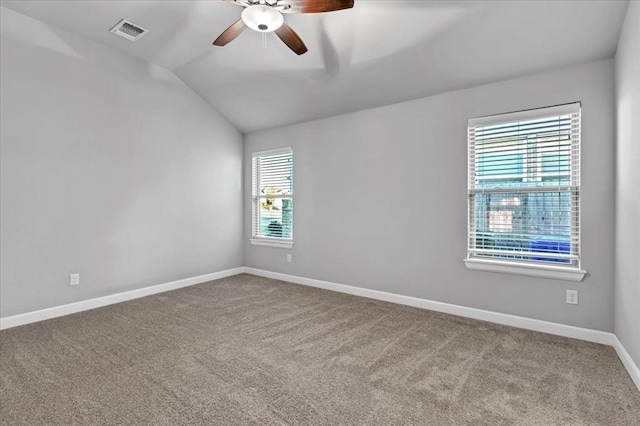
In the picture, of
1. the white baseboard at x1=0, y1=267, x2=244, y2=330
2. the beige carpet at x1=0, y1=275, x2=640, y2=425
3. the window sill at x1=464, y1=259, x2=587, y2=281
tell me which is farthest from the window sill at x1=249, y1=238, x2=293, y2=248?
the window sill at x1=464, y1=259, x2=587, y2=281

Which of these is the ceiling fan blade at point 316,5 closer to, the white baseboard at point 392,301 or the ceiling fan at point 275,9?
the ceiling fan at point 275,9

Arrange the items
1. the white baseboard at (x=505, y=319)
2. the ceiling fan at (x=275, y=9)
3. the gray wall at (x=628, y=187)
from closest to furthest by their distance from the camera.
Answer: the gray wall at (x=628, y=187)
the ceiling fan at (x=275, y=9)
the white baseboard at (x=505, y=319)

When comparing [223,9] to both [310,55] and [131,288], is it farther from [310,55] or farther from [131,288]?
[131,288]

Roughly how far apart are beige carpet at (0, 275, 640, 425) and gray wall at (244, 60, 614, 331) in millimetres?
389

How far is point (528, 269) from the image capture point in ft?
10.1

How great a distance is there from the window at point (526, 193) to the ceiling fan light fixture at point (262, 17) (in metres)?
2.23

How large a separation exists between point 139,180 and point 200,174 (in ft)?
3.05

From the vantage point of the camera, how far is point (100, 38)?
379cm

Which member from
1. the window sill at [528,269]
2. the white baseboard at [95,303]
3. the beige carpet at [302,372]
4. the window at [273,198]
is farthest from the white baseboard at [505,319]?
the white baseboard at [95,303]

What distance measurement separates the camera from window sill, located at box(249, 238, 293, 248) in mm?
5127

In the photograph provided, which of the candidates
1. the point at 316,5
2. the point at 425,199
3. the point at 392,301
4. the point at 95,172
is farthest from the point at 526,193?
the point at 95,172

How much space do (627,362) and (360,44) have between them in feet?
11.3

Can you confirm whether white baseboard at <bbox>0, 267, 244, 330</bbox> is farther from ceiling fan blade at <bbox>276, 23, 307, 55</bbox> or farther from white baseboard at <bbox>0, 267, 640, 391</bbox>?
ceiling fan blade at <bbox>276, 23, 307, 55</bbox>

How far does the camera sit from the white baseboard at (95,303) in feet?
10.7
